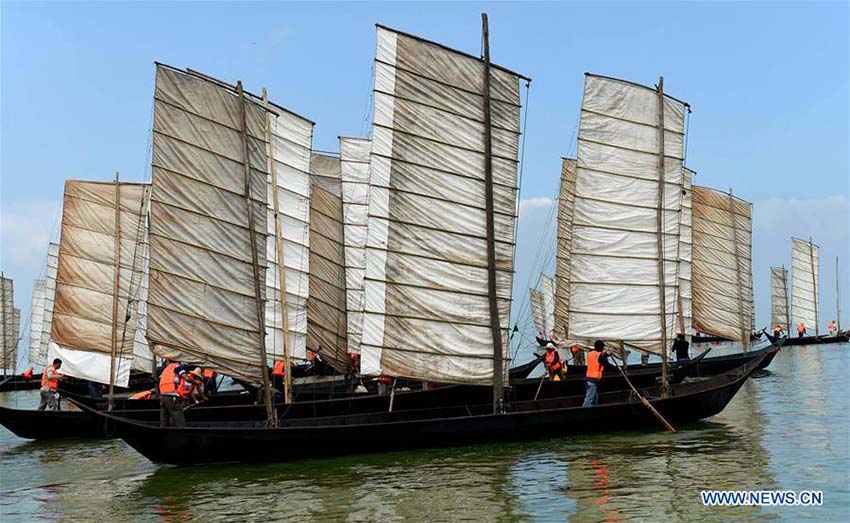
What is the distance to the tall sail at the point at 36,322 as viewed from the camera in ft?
144

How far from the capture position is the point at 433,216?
18.9m

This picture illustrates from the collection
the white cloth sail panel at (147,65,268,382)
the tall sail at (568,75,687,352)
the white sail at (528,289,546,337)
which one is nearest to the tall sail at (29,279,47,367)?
the white cloth sail panel at (147,65,268,382)

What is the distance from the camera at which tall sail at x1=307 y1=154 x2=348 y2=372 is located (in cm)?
2686

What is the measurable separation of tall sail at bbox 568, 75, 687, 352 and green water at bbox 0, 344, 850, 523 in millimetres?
3409

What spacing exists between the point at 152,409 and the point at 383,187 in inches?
318

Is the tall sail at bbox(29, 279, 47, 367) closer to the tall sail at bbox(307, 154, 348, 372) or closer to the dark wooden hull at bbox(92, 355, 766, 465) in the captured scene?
the tall sail at bbox(307, 154, 348, 372)

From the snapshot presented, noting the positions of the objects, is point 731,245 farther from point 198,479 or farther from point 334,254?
point 198,479

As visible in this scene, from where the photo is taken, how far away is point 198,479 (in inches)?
617

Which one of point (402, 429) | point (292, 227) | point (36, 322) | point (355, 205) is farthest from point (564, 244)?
point (36, 322)

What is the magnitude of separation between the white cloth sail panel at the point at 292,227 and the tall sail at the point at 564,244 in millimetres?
10106

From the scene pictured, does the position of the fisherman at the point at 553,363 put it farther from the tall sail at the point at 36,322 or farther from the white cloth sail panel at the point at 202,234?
the tall sail at the point at 36,322

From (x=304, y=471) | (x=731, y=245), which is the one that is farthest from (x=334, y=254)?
(x=731, y=245)

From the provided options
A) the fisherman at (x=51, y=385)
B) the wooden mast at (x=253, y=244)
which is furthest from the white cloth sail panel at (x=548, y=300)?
the wooden mast at (x=253, y=244)

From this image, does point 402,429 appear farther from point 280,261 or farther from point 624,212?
point 624,212
